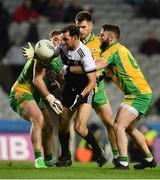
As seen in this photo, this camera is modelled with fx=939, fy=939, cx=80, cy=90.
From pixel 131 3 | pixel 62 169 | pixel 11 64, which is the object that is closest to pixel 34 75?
pixel 62 169

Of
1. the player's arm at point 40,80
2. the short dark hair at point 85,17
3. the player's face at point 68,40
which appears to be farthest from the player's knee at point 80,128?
the short dark hair at point 85,17

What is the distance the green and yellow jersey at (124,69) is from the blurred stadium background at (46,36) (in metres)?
4.33

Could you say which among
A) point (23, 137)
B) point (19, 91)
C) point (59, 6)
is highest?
point (59, 6)

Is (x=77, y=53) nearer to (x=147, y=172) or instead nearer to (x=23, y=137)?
(x=147, y=172)

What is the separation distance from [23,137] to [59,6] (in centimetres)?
646

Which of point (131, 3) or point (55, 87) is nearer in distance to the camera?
point (55, 87)

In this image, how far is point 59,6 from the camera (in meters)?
24.8

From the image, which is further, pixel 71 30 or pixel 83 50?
pixel 83 50

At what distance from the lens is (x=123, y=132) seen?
Result: 42.9ft

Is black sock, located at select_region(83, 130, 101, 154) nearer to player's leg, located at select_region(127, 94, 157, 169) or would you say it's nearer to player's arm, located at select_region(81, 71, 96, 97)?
player's leg, located at select_region(127, 94, 157, 169)

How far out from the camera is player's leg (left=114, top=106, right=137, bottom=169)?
42.7 ft

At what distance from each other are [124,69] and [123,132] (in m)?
0.94

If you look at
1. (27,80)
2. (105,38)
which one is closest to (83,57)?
(105,38)

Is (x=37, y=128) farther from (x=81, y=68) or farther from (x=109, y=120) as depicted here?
(x=109, y=120)
